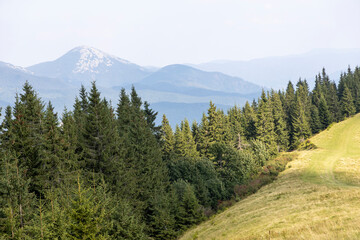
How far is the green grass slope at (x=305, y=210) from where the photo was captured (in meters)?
16.5

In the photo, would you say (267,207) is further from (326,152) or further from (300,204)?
(326,152)

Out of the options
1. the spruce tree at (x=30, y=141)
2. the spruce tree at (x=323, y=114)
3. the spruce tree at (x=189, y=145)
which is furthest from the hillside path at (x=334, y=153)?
the spruce tree at (x=30, y=141)

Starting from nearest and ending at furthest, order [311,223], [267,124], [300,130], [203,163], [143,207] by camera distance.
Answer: [311,223] < [143,207] < [203,163] < [267,124] < [300,130]

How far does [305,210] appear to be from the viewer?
22438mm

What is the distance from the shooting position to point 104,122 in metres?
35.6

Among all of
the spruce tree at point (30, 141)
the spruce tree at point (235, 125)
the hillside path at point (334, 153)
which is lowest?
the hillside path at point (334, 153)

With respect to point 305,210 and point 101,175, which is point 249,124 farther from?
point 305,210

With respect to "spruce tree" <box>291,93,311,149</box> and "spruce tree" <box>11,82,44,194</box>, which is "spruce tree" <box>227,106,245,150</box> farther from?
"spruce tree" <box>11,82,44,194</box>

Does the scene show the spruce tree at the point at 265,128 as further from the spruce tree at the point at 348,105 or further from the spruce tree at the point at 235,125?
the spruce tree at the point at 348,105

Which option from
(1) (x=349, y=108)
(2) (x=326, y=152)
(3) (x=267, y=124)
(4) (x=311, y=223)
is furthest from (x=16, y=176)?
(1) (x=349, y=108)

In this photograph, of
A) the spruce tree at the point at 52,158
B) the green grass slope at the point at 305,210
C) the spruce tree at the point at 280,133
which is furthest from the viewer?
the spruce tree at the point at 280,133

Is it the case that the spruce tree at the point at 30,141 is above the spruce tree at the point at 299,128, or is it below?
above

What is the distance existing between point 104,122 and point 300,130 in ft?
248

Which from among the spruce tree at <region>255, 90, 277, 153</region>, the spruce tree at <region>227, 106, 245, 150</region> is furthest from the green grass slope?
the spruce tree at <region>227, 106, 245, 150</region>
